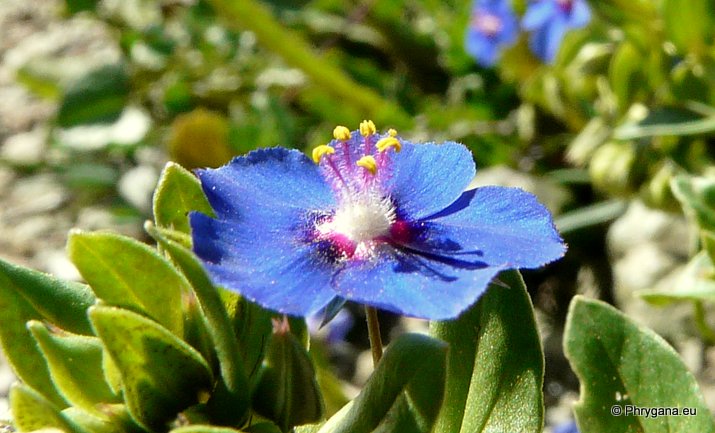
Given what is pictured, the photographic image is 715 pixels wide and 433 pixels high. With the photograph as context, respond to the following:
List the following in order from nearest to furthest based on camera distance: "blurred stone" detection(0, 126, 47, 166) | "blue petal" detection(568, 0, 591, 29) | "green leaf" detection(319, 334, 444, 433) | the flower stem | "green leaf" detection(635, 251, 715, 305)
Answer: "green leaf" detection(319, 334, 444, 433) → the flower stem → "green leaf" detection(635, 251, 715, 305) → "blue petal" detection(568, 0, 591, 29) → "blurred stone" detection(0, 126, 47, 166)

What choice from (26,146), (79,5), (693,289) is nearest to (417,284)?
(693,289)

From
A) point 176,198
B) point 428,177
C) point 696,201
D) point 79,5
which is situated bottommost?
point 696,201

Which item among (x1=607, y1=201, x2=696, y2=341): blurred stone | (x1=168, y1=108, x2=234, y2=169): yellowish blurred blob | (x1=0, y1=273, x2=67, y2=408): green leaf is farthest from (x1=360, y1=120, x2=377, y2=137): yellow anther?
(x1=168, y1=108, x2=234, y2=169): yellowish blurred blob

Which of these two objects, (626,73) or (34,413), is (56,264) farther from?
(34,413)

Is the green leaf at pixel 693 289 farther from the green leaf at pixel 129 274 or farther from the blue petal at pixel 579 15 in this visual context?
the blue petal at pixel 579 15

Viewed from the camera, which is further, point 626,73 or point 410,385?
point 626,73

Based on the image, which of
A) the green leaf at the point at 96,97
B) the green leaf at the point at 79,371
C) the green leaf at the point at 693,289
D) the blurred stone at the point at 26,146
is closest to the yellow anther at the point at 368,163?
the green leaf at the point at 79,371

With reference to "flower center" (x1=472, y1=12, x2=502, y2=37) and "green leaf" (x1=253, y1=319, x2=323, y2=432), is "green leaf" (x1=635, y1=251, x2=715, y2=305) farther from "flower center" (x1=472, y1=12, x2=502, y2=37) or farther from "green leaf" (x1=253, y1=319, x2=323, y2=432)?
"flower center" (x1=472, y1=12, x2=502, y2=37)
